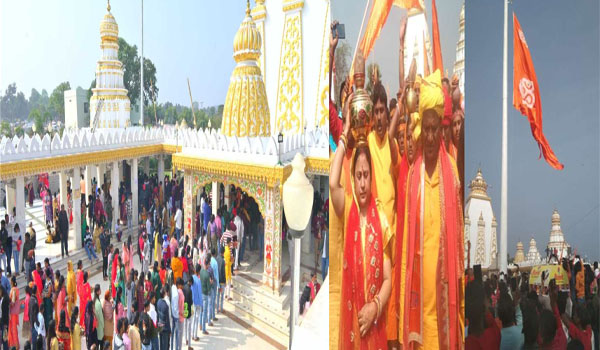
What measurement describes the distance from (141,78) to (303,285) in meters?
2.47

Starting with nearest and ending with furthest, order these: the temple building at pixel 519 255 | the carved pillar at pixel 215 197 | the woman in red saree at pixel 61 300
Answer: the temple building at pixel 519 255 < the woman in red saree at pixel 61 300 < the carved pillar at pixel 215 197

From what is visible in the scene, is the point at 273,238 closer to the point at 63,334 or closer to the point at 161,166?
the point at 161,166

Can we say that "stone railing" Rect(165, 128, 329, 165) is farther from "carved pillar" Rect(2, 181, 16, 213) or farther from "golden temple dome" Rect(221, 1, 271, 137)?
"carved pillar" Rect(2, 181, 16, 213)

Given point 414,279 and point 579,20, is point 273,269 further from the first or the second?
point 579,20

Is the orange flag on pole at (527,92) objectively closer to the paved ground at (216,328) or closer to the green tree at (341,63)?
the green tree at (341,63)

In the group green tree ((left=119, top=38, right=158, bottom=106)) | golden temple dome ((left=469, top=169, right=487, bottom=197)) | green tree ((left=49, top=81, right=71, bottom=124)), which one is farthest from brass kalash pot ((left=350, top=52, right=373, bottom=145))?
green tree ((left=49, top=81, right=71, bottom=124))

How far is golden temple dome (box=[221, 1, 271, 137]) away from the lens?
3848 millimetres

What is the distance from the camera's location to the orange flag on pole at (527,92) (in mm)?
2402

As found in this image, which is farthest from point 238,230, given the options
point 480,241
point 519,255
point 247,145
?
point 519,255

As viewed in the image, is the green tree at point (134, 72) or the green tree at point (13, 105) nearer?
the green tree at point (13, 105)

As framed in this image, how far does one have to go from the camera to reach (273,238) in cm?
379

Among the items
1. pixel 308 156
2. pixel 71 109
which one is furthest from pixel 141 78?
pixel 308 156

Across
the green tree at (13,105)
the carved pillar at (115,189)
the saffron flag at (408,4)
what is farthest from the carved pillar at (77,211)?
the saffron flag at (408,4)

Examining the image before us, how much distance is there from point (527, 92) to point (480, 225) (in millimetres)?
815
